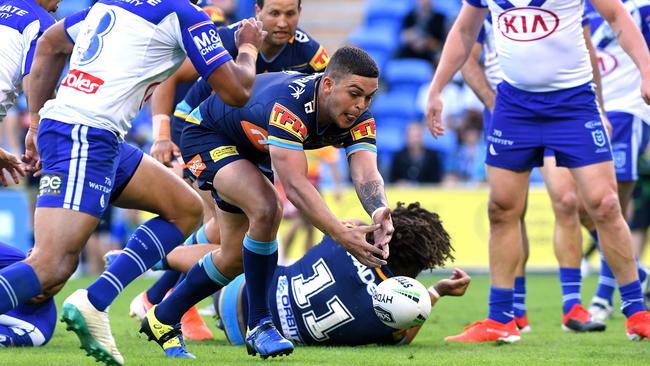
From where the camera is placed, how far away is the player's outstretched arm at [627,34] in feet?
21.1

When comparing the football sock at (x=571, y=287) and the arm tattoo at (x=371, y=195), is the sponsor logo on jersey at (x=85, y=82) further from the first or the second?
the football sock at (x=571, y=287)

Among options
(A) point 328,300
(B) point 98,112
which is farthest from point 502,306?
(B) point 98,112

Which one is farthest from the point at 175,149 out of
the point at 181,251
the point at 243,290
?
the point at 243,290

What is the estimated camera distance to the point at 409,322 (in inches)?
233

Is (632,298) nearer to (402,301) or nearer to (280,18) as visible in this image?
(402,301)

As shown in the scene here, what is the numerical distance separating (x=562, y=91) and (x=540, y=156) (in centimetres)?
45

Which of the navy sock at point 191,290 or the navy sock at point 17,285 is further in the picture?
the navy sock at point 191,290

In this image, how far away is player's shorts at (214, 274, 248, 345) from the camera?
6613 millimetres

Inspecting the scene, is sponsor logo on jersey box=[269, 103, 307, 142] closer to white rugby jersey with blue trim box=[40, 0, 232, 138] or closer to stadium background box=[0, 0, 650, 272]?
white rugby jersey with blue trim box=[40, 0, 232, 138]

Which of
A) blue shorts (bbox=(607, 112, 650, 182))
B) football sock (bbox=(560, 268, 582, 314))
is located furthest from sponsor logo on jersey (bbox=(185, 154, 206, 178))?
blue shorts (bbox=(607, 112, 650, 182))

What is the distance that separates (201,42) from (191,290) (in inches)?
59.1

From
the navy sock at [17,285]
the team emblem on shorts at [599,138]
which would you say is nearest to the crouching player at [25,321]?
the navy sock at [17,285]

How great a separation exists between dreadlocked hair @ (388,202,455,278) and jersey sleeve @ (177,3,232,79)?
164 centimetres

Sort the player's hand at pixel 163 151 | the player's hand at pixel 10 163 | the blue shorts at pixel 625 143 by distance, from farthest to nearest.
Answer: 1. the blue shorts at pixel 625 143
2. the player's hand at pixel 163 151
3. the player's hand at pixel 10 163
